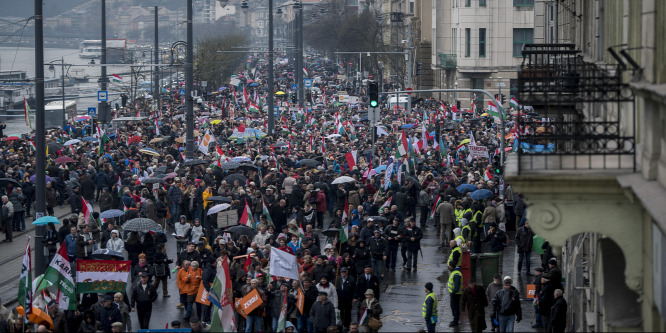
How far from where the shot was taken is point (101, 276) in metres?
17.7

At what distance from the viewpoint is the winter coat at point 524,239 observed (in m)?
23.3

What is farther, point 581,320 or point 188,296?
point 188,296

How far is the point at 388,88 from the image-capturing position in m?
92.6

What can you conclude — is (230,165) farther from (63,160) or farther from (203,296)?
(203,296)

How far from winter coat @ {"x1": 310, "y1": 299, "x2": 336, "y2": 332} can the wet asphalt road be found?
2.18 meters

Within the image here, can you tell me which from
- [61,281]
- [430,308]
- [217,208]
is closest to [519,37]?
[217,208]

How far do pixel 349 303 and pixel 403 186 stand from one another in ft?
35.8

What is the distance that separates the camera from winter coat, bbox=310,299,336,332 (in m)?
17.3

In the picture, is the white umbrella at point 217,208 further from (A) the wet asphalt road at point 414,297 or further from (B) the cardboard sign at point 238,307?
(B) the cardboard sign at point 238,307

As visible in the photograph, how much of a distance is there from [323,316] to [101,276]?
339cm

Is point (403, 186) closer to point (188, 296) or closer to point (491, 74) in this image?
point (188, 296)

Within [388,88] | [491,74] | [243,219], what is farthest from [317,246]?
[388,88]

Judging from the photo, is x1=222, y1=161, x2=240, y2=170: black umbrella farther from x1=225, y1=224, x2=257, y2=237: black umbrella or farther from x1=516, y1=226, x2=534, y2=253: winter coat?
x1=516, y1=226, x2=534, y2=253: winter coat

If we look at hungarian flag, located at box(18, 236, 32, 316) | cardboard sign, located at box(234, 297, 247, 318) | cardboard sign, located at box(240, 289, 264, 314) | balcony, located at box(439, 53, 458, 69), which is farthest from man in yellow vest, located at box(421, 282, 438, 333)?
balcony, located at box(439, 53, 458, 69)
